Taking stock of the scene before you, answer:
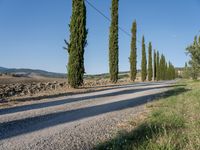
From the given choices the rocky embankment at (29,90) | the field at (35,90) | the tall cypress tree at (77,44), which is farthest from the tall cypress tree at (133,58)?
the tall cypress tree at (77,44)

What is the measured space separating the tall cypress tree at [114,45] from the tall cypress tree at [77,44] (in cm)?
1432

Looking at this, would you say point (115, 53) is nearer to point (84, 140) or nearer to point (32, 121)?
point (32, 121)

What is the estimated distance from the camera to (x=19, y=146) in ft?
22.3

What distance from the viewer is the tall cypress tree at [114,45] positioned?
1724 inches

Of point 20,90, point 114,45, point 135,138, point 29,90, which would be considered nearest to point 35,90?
point 29,90

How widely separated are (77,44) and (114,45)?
52.1 feet

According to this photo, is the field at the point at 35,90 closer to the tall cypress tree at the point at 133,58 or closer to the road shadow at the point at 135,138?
the road shadow at the point at 135,138

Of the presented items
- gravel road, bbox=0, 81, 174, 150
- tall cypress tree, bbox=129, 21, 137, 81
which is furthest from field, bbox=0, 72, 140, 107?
tall cypress tree, bbox=129, 21, 137, 81

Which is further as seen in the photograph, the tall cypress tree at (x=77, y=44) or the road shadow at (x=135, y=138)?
the tall cypress tree at (x=77, y=44)

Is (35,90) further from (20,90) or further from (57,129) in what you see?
(57,129)

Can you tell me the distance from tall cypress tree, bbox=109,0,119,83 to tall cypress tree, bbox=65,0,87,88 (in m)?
14.3

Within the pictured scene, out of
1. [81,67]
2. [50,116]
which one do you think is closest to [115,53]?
[81,67]

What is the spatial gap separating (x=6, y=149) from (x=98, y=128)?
2907 mm

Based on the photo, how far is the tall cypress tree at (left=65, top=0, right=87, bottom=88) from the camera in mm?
28891
